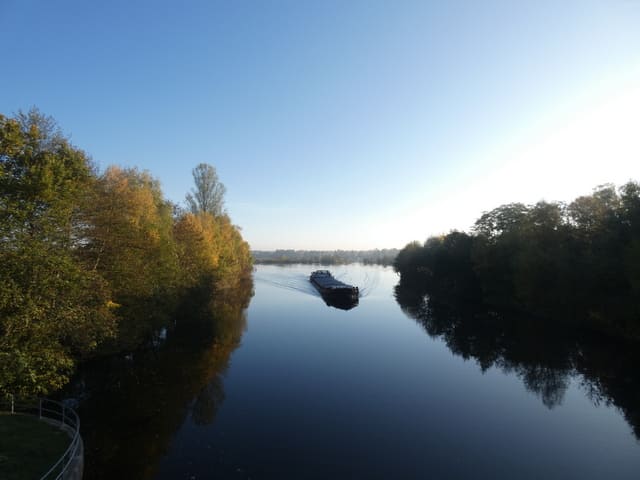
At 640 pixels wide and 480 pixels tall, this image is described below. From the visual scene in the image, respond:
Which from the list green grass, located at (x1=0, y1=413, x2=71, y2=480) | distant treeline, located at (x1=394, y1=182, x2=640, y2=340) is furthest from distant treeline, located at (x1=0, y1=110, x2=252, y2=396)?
distant treeline, located at (x1=394, y1=182, x2=640, y2=340)

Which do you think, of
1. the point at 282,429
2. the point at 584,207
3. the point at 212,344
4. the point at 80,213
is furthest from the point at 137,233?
the point at 584,207

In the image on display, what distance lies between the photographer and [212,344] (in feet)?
93.8

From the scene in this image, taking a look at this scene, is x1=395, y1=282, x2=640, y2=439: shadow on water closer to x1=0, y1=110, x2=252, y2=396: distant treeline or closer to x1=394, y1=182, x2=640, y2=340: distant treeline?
x1=394, y1=182, x2=640, y2=340: distant treeline

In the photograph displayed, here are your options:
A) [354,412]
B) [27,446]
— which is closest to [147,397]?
[27,446]

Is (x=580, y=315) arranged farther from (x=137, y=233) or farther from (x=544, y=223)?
(x=137, y=233)

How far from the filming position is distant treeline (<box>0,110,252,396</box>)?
12.6 m

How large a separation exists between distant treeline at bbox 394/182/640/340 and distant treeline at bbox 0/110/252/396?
126ft

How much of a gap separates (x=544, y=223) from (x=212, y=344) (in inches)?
1781

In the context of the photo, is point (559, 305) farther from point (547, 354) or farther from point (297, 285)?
point (297, 285)

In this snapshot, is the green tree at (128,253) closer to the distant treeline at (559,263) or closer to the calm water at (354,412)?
the calm water at (354,412)

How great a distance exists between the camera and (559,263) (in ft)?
120

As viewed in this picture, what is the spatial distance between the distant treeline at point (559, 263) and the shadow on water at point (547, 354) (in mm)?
2780

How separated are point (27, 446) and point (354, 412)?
42.9 feet

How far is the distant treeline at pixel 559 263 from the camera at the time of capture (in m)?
29.6
